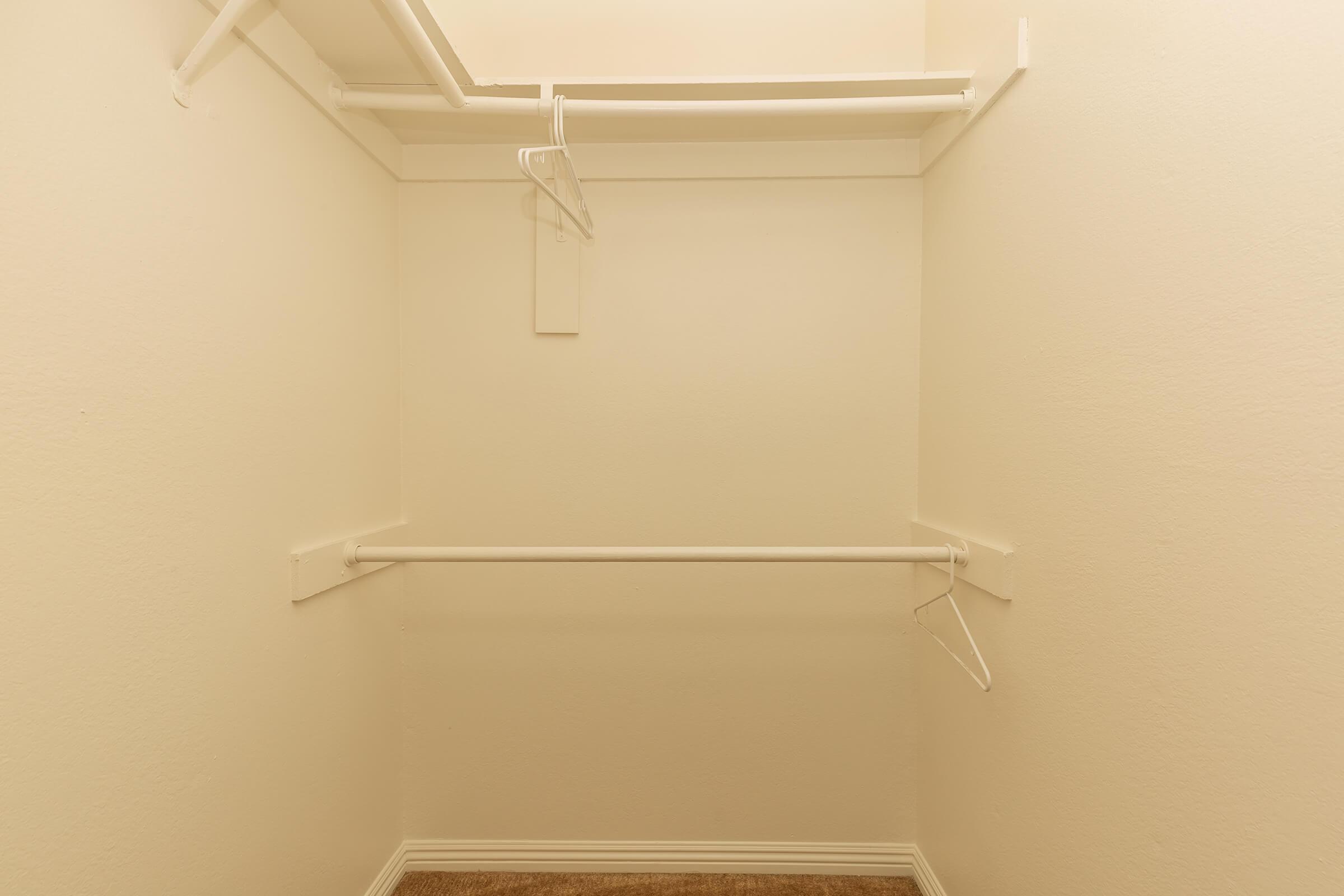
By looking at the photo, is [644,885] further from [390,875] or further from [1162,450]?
[1162,450]

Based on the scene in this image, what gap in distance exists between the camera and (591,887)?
1760 mm

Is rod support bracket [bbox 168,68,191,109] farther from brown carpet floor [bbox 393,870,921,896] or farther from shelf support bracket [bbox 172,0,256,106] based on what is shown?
brown carpet floor [bbox 393,870,921,896]

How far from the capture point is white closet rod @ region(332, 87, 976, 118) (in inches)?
55.8

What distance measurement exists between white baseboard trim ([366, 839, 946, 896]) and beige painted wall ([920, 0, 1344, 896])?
0.43 metres

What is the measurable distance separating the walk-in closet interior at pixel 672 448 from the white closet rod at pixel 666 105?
1 cm

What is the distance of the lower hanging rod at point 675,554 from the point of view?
4.63 ft

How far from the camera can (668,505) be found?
1.82m

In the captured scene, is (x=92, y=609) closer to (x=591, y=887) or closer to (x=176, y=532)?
(x=176, y=532)

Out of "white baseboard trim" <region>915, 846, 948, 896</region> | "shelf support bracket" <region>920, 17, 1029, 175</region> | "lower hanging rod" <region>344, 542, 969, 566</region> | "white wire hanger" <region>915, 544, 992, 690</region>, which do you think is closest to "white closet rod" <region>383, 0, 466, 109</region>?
"lower hanging rod" <region>344, 542, 969, 566</region>

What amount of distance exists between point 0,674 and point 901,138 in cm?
204

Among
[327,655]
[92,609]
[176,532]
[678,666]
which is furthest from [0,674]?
[678,666]

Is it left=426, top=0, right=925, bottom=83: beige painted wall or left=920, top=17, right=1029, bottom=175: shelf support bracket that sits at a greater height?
left=426, top=0, right=925, bottom=83: beige painted wall

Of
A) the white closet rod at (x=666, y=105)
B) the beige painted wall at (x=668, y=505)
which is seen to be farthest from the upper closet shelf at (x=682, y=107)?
the beige painted wall at (x=668, y=505)

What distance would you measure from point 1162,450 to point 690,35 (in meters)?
1.48
